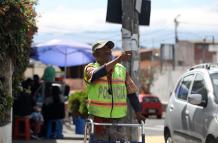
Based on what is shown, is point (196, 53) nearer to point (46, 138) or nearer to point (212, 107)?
point (46, 138)

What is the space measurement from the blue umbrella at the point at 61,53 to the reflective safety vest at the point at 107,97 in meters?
10.7

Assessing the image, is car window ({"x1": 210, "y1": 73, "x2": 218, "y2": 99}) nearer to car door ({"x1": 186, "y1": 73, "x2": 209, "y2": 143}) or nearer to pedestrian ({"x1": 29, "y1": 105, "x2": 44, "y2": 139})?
car door ({"x1": 186, "y1": 73, "x2": 209, "y2": 143})

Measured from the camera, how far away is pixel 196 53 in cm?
7000

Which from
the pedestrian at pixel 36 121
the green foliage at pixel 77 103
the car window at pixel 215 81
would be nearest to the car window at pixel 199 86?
the car window at pixel 215 81

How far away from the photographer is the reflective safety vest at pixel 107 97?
22.7ft

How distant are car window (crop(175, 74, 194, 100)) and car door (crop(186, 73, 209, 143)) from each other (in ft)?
1.20

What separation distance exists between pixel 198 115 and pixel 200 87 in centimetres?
58

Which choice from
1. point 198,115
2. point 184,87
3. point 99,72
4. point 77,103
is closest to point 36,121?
point 77,103

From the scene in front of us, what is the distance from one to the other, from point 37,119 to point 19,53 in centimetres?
476

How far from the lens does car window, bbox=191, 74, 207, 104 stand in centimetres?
850

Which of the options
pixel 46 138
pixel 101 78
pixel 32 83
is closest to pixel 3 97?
pixel 101 78

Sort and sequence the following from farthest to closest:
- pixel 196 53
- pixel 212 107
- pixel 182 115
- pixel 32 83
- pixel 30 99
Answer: pixel 196 53 → pixel 32 83 → pixel 30 99 → pixel 182 115 → pixel 212 107

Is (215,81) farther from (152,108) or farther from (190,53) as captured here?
(190,53)

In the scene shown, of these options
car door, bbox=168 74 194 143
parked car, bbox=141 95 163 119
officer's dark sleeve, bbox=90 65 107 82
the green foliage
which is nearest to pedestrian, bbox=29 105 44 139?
the green foliage
